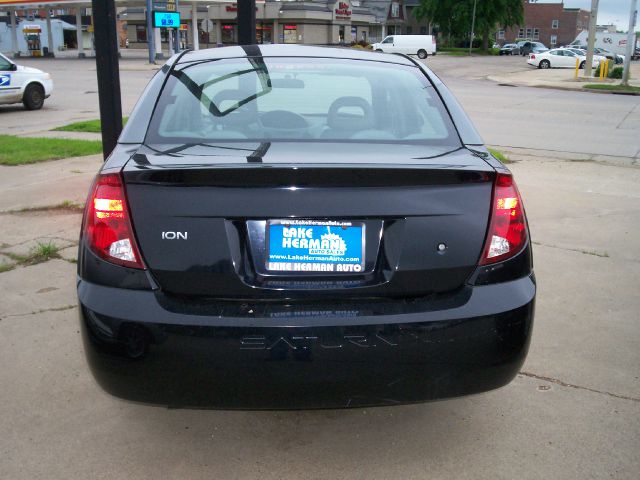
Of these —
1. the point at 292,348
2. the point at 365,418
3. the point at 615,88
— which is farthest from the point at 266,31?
the point at 292,348

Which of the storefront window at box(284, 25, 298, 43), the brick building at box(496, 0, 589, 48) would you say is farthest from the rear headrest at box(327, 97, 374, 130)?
the brick building at box(496, 0, 589, 48)

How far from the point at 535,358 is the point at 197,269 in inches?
88.6

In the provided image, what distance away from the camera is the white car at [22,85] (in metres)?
17.2

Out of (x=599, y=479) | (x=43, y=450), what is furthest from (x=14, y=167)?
(x=599, y=479)

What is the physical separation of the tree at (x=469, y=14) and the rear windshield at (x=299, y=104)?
77.2 meters

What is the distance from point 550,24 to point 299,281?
12864 cm

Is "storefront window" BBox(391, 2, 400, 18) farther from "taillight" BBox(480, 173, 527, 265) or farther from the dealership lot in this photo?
"taillight" BBox(480, 173, 527, 265)

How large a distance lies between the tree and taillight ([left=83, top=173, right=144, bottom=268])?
3094 inches

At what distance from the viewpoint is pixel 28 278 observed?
5.05m

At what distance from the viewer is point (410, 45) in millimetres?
60344

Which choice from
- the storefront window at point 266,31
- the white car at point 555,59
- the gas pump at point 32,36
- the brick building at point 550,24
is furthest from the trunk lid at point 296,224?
the brick building at point 550,24

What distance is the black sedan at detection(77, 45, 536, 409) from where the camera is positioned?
2473 millimetres

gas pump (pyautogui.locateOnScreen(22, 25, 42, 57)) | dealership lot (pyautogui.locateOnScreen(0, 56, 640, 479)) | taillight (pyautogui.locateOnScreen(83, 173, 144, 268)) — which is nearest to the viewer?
taillight (pyautogui.locateOnScreen(83, 173, 144, 268))

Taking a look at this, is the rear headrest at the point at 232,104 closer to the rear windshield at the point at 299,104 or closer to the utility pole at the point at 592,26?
the rear windshield at the point at 299,104
